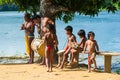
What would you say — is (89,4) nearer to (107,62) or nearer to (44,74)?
(107,62)

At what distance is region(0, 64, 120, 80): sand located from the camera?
11195 mm

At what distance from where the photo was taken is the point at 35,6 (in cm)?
1636

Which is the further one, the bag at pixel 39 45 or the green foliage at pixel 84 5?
the green foliage at pixel 84 5

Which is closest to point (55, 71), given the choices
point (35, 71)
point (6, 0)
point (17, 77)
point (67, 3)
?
point (35, 71)

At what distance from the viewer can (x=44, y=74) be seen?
38.5 ft

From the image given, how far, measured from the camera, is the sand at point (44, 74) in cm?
1120

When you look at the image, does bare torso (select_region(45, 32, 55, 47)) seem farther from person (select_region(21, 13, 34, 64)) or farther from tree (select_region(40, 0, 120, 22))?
tree (select_region(40, 0, 120, 22))

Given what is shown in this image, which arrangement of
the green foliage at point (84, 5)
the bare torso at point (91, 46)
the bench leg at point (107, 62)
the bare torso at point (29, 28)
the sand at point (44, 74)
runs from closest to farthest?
the sand at point (44, 74)
the bare torso at point (91, 46)
the bench leg at point (107, 62)
the bare torso at point (29, 28)
the green foliage at point (84, 5)

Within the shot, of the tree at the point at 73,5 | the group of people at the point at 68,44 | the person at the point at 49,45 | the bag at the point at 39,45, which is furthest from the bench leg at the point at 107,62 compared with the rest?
the tree at the point at 73,5

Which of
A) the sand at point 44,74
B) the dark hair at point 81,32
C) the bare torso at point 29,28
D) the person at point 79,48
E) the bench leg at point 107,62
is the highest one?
the bare torso at point 29,28

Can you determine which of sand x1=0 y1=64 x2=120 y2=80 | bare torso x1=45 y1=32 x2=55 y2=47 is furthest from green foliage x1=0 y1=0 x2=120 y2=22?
sand x1=0 y1=64 x2=120 y2=80

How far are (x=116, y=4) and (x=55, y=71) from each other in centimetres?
397

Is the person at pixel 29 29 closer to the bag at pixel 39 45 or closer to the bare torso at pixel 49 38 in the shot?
the bag at pixel 39 45

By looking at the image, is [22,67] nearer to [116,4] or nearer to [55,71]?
[55,71]
